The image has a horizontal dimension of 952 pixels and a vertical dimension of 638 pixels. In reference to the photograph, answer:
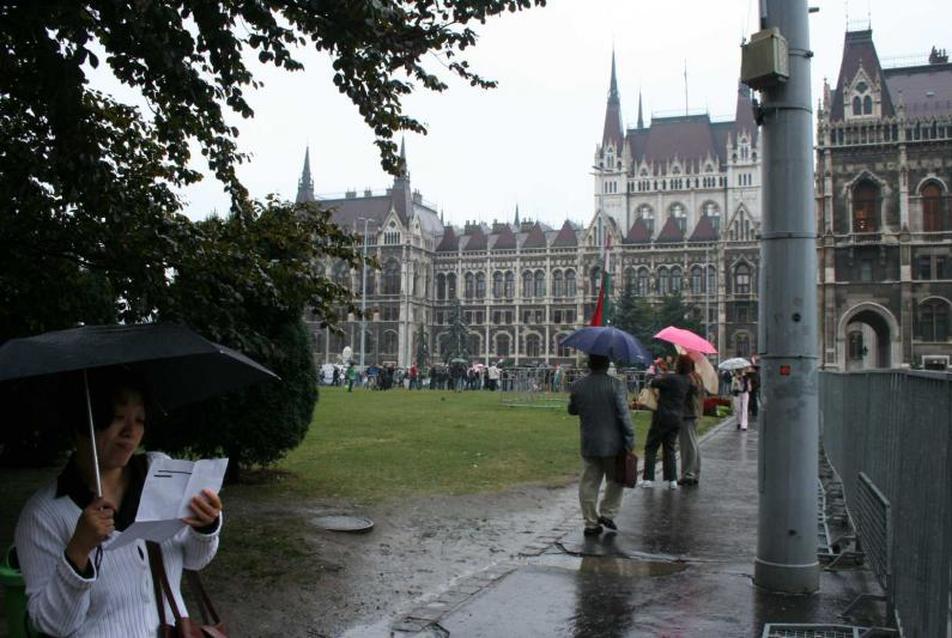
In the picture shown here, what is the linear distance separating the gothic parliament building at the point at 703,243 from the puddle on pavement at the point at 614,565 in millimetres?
39226

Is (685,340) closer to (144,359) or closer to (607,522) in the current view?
(607,522)

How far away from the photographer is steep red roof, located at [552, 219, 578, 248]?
83.8m

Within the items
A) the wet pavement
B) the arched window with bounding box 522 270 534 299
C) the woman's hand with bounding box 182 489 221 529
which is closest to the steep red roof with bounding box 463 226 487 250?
the arched window with bounding box 522 270 534 299

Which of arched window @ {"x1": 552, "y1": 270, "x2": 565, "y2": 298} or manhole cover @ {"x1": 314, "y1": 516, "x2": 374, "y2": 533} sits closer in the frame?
manhole cover @ {"x1": 314, "y1": 516, "x2": 374, "y2": 533}

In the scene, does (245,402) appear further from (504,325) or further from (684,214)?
(684,214)

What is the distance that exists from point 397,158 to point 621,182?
86.7 meters

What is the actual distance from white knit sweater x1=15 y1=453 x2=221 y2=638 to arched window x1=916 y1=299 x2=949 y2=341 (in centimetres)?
4955

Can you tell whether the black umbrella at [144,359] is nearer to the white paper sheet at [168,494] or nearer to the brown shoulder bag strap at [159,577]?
the white paper sheet at [168,494]

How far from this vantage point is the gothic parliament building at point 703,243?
4603cm

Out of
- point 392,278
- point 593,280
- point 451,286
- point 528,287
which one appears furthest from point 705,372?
point 451,286

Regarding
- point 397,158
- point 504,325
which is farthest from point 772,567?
point 504,325

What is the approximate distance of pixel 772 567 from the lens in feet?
19.3

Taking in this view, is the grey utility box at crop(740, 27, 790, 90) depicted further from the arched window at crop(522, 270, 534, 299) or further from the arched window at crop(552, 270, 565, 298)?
the arched window at crop(522, 270, 534, 299)

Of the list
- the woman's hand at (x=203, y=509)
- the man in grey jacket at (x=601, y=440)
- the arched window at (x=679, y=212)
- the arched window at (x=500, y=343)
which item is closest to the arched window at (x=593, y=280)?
the arched window at (x=500, y=343)
